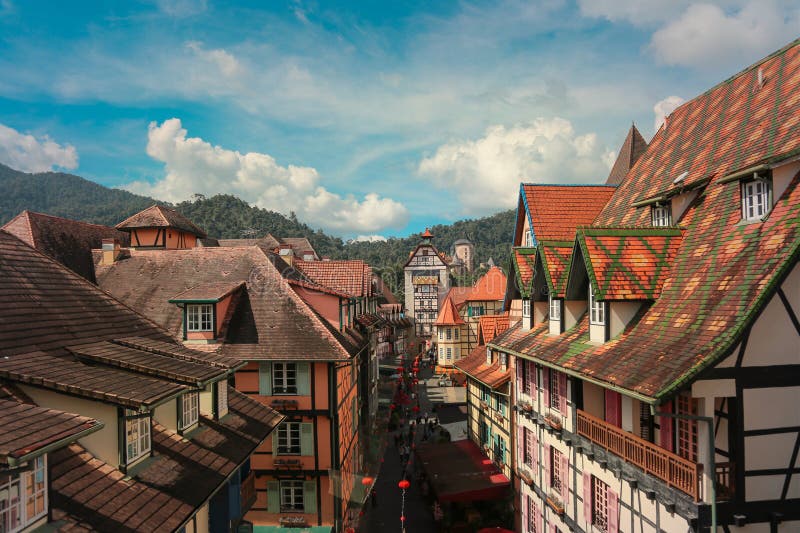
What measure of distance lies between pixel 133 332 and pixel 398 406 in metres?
32.8

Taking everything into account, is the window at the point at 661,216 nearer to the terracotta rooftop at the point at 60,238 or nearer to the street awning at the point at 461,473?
the street awning at the point at 461,473

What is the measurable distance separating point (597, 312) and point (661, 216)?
3592 millimetres

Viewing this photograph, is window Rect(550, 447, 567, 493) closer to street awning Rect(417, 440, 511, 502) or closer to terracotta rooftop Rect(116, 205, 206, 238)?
street awning Rect(417, 440, 511, 502)

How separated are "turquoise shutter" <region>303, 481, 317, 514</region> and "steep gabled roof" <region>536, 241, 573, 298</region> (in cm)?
1195

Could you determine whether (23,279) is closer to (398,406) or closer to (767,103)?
(767,103)

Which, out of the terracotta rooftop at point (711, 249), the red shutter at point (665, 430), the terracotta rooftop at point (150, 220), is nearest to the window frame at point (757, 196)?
the terracotta rooftop at point (711, 249)

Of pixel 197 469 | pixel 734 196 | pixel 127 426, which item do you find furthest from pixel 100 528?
pixel 734 196

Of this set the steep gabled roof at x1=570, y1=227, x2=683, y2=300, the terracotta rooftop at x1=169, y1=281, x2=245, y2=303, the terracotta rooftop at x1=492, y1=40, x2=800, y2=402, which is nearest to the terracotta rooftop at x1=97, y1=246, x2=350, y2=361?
the terracotta rooftop at x1=169, y1=281, x2=245, y2=303

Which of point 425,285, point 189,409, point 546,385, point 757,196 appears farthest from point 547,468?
point 425,285

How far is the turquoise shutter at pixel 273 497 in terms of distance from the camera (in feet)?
63.1

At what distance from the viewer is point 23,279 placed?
1001 cm

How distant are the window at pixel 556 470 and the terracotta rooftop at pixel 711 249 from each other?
3.21m

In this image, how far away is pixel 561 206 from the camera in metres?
18.9

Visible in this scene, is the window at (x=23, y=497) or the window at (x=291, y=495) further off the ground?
the window at (x=23, y=497)
